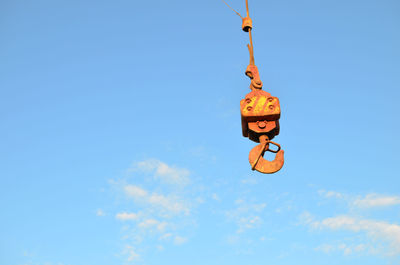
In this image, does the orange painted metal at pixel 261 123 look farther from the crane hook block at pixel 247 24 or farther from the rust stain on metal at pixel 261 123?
the crane hook block at pixel 247 24

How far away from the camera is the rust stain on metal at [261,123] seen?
5.18 m

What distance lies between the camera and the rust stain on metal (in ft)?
17.0

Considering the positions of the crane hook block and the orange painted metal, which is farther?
the crane hook block

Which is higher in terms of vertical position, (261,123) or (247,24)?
(247,24)

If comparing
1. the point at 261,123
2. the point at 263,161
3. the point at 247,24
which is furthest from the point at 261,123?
the point at 247,24

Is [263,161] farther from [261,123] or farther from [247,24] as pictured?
[247,24]

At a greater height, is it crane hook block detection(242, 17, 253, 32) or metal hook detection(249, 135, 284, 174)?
crane hook block detection(242, 17, 253, 32)

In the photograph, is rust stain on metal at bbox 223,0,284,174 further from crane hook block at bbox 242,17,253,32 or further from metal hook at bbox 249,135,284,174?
crane hook block at bbox 242,17,253,32

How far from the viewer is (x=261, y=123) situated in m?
5.29

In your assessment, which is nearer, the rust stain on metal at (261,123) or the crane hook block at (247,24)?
the rust stain on metal at (261,123)

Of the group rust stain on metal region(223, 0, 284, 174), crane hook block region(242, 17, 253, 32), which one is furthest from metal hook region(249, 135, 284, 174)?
crane hook block region(242, 17, 253, 32)

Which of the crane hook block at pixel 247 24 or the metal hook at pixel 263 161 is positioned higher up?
the crane hook block at pixel 247 24

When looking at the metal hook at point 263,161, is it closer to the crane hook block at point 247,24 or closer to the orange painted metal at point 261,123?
the orange painted metal at point 261,123

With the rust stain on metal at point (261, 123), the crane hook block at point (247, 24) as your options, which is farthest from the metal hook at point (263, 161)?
the crane hook block at point (247, 24)
